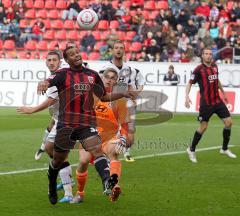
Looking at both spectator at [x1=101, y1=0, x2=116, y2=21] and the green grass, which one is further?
spectator at [x1=101, y1=0, x2=116, y2=21]

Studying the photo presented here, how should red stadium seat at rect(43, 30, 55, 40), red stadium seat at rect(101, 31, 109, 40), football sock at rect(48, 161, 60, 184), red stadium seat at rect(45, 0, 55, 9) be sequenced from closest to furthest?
1. football sock at rect(48, 161, 60, 184)
2. red stadium seat at rect(101, 31, 109, 40)
3. red stadium seat at rect(43, 30, 55, 40)
4. red stadium seat at rect(45, 0, 55, 9)

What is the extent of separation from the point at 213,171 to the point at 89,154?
3.52 meters

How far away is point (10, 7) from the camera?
107 ft

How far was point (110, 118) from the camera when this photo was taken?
10203 millimetres

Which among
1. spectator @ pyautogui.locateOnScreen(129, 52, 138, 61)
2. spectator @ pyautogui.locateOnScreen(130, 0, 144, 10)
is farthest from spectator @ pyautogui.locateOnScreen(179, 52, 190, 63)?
spectator @ pyautogui.locateOnScreen(130, 0, 144, 10)

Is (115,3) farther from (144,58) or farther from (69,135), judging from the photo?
(69,135)

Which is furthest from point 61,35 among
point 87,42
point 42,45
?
point 87,42

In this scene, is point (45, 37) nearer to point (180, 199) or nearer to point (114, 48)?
point (114, 48)

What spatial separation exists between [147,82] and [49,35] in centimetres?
698

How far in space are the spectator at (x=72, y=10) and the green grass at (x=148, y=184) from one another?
49.6ft

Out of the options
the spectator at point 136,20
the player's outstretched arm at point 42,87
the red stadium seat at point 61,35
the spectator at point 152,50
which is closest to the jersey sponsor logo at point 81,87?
the player's outstretched arm at point 42,87

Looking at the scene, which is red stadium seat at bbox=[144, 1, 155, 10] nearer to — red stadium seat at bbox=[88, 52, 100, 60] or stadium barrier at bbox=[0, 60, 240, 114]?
red stadium seat at bbox=[88, 52, 100, 60]

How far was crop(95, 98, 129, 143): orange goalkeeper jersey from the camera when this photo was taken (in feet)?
33.1

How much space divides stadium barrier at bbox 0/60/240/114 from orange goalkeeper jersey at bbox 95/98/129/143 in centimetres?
1300
